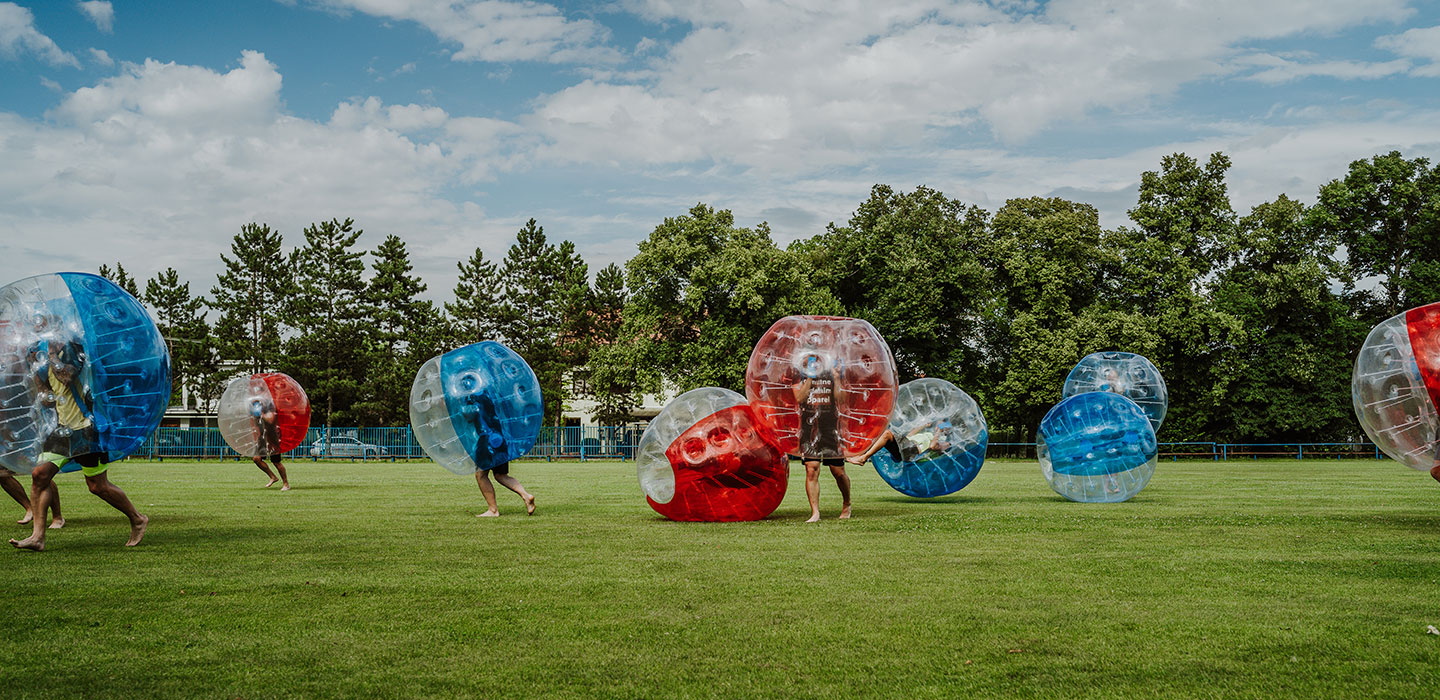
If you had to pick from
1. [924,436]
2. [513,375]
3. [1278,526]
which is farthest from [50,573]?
[1278,526]

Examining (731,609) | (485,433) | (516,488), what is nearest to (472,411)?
(485,433)

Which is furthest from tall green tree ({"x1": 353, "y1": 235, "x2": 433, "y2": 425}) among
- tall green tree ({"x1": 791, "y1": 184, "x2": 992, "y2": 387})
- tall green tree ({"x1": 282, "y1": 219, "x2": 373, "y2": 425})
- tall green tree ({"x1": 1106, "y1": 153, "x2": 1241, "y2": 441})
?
tall green tree ({"x1": 1106, "y1": 153, "x2": 1241, "y2": 441})

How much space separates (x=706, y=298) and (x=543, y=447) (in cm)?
1148

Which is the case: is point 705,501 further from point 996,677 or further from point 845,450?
point 996,677

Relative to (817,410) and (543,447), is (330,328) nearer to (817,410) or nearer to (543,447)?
(543,447)

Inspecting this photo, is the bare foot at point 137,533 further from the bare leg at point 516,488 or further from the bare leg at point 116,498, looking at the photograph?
the bare leg at point 516,488

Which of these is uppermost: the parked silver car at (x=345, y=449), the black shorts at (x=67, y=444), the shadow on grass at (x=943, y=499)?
the black shorts at (x=67, y=444)

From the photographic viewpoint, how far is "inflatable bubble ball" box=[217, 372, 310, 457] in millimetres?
22859

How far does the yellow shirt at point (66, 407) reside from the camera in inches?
388

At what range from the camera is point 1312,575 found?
8.69 metres

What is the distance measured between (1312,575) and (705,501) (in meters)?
7.24

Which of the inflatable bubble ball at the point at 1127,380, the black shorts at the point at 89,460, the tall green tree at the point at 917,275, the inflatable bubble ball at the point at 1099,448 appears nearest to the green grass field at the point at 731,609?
the black shorts at the point at 89,460

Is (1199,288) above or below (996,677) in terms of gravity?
above

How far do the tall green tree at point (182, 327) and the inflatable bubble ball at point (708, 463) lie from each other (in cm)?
5645
